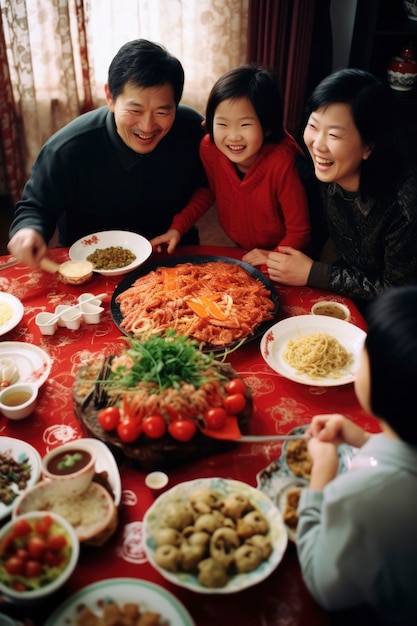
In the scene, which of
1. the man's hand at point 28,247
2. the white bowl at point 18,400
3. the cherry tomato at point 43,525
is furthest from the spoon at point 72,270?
the cherry tomato at point 43,525

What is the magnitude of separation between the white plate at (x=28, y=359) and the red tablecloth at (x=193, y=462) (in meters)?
0.04

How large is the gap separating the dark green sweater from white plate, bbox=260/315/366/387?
1.17 m

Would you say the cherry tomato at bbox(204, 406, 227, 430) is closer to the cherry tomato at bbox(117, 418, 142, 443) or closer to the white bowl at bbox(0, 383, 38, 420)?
the cherry tomato at bbox(117, 418, 142, 443)

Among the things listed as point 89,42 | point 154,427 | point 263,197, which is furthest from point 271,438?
point 89,42

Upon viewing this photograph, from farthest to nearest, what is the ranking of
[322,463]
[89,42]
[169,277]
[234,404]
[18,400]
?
[89,42] < [169,277] < [18,400] < [234,404] < [322,463]

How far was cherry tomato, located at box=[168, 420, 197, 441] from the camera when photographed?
1459 millimetres

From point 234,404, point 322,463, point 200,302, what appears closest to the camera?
point 322,463

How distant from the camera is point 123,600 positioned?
3.82 ft

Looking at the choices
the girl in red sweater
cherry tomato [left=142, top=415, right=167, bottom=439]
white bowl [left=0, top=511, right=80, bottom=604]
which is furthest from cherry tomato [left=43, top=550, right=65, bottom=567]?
the girl in red sweater

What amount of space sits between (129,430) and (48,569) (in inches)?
16.2

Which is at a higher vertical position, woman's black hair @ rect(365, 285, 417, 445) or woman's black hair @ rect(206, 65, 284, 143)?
woman's black hair @ rect(206, 65, 284, 143)

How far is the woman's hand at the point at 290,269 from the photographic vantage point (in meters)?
2.31

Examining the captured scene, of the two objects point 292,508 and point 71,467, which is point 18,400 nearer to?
point 71,467

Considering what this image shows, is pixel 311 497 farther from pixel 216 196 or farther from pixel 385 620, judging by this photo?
pixel 216 196
